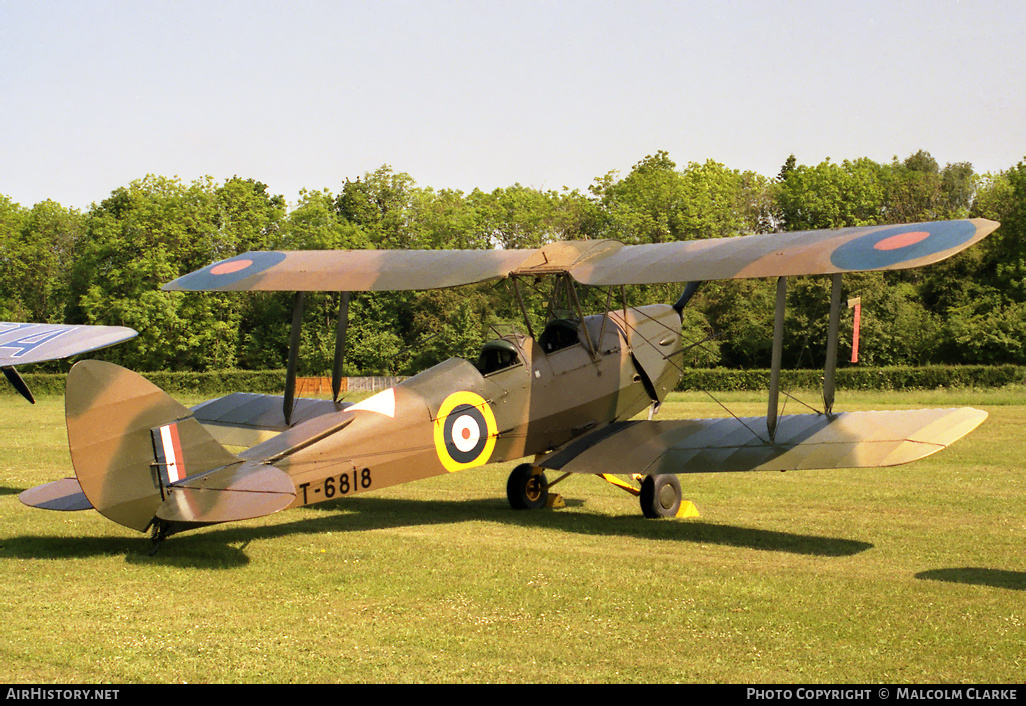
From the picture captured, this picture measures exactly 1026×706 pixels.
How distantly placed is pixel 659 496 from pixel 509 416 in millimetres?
1839

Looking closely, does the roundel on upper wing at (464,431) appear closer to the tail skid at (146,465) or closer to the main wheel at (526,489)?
the main wheel at (526,489)

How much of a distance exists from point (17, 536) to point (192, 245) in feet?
137

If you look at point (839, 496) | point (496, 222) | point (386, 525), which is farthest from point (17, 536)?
point (496, 222)

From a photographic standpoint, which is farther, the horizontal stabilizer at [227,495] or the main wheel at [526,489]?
the main wheel at [526,489]

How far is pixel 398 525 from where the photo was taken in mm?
10219

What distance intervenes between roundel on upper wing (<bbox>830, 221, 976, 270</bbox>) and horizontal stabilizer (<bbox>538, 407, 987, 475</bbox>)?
5.71 feet

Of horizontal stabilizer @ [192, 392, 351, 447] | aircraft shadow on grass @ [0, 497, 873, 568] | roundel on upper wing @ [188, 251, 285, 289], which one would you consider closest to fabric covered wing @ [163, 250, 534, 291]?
roundel on upper wing @ [188, 251, 285, 289]

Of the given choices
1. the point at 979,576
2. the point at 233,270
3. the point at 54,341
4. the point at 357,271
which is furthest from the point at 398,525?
the point at 979,576

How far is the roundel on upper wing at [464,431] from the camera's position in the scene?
31.8 feet

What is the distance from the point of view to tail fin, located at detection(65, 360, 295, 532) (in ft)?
23.1

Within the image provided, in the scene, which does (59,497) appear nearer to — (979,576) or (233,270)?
(233,270)

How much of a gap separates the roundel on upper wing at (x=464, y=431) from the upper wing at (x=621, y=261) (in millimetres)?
1243

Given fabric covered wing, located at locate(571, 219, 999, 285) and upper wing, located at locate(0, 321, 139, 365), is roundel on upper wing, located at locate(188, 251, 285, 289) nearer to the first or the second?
upper wing, located at locate(0, 321, 139, 365)

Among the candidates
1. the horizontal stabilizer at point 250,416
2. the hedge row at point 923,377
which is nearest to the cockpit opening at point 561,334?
the horizontal stabilizer at point 250,416
